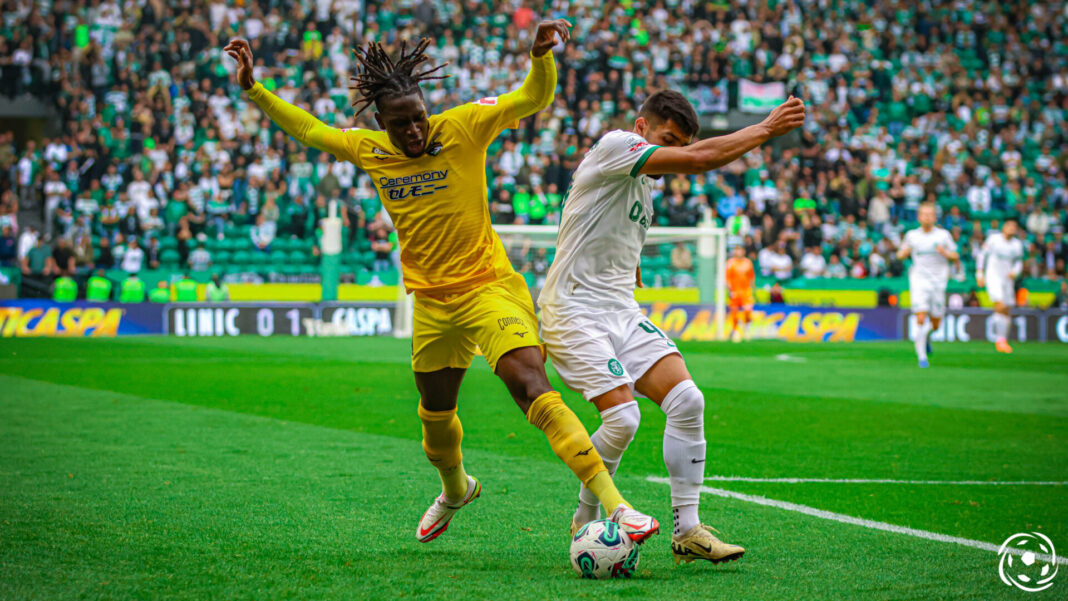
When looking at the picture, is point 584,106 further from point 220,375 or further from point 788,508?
point 788,508

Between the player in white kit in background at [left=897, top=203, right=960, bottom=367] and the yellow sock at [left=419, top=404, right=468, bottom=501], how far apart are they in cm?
1368

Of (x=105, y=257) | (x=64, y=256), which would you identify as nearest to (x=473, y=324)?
(x=64, y=256)

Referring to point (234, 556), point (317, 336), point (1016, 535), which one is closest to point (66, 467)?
point (234, 556)

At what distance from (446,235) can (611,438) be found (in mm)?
1222

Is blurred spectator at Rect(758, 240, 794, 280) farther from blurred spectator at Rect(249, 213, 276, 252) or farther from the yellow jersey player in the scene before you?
the yellow jersey player

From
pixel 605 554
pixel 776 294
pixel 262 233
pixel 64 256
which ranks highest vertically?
pixel 262 233

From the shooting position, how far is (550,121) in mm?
29156

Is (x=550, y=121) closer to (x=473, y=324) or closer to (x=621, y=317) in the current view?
(x=621, y=317)

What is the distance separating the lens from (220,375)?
47.8 feet

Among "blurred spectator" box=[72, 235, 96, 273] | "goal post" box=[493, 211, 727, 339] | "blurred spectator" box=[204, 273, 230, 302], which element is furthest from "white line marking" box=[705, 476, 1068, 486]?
"blurred spectator" box=[72, 235, 96, 273]

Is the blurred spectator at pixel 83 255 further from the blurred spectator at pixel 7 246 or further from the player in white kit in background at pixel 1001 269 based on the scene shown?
the player in white kit in background at pixel 1001 269

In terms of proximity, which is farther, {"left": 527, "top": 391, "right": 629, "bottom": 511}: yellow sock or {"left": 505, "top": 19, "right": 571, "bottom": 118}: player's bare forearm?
{"left": 505, "top": 19, "right": 571, "bottom": 118}: player's bare forearm

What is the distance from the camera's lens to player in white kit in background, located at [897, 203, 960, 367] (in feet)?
58.5

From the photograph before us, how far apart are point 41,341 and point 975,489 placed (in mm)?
18139
